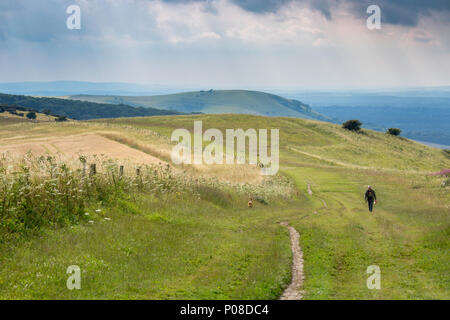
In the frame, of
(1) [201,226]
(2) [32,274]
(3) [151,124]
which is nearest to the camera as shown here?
(2) [32,274]

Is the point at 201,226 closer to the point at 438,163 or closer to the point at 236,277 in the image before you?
the point at 236,277

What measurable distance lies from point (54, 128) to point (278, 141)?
55.5 meters

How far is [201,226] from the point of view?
21.1 meters

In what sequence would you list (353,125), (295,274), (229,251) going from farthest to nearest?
(353,125) → (229,251) → (295,274)

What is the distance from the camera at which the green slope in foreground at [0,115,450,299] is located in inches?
469

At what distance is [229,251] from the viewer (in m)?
17.0

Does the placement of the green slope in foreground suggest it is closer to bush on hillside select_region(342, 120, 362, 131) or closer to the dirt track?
the dirt track

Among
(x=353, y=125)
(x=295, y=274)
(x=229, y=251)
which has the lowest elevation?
(x=295, y=274)

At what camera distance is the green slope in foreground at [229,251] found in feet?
39.1

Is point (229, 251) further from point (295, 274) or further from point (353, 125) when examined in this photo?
point (353, 125)

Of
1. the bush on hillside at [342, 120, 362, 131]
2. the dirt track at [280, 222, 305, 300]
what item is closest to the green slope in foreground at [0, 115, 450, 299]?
the dirt track at [280, 222, 305, 300]

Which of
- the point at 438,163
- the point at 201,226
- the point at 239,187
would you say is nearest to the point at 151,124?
the point at 438,163

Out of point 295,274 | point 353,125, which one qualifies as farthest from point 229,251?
point 353,125
